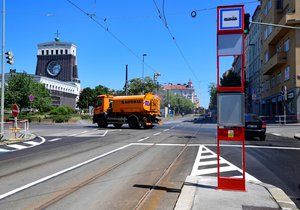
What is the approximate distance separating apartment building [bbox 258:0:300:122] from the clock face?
131351 millimetres

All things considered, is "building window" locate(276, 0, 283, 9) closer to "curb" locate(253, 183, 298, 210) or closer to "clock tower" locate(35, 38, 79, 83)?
"curb" locate(253, 183, 298, 210)

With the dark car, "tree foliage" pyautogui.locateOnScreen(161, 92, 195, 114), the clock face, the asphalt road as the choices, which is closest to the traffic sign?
the asphalt road

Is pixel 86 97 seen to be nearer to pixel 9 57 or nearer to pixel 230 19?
pixel 9 57

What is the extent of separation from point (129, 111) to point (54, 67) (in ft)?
525

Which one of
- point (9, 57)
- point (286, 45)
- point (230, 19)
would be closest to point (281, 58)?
point (286, 45)

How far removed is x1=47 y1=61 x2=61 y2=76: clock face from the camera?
7736 inches

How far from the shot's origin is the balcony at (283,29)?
51.2 m

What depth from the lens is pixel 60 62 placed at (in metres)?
196

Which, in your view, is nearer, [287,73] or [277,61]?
[287,73]

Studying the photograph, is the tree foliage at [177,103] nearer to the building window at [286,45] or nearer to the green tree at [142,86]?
the green tree at [142,86]

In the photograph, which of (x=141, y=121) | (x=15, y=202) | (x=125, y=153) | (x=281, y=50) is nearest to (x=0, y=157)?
(x=125, y=153)

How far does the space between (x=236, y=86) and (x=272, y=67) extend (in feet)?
181

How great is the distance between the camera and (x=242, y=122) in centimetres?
952

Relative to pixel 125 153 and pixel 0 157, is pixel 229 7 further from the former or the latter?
pixel 0 157
